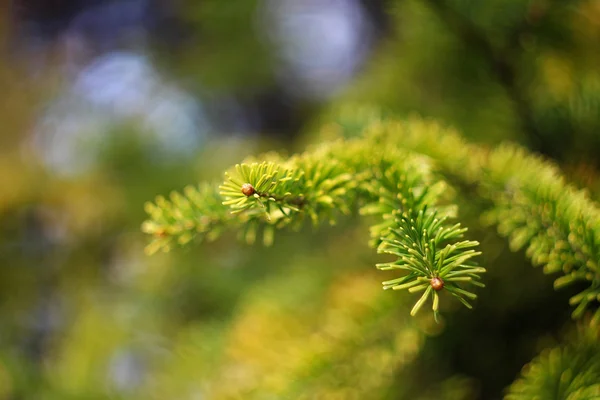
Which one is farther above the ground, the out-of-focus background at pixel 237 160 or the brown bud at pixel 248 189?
the out-of-focus background at pixel 237 160

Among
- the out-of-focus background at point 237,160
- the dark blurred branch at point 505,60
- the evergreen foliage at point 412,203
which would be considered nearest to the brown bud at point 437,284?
the evergreen foliage at point 412,203

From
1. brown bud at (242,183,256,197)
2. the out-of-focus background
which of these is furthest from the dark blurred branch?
brown bud at (242,183,256,197)

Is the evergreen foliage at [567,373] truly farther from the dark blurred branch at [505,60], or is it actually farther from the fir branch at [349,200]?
the dark blurred branch at [505,60]

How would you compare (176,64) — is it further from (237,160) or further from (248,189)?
(248,189)

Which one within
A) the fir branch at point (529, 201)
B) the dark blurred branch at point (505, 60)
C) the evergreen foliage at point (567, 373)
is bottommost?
the evergreen foliage at point (567, 373)

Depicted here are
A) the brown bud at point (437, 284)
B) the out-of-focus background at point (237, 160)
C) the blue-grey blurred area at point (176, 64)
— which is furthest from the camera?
the blue-grey blurred area at point (176, 64)

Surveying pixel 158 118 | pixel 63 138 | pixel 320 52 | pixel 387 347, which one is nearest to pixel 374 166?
pixel 387 347

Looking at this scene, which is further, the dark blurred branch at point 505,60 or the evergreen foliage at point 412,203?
the dark blurred branch at point 505,60

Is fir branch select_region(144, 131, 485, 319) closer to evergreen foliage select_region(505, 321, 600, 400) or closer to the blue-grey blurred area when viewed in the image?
evergreen foliage select_region(505, 321, 600, 400)

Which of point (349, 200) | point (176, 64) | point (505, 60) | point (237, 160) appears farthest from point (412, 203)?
point (176, 64)
